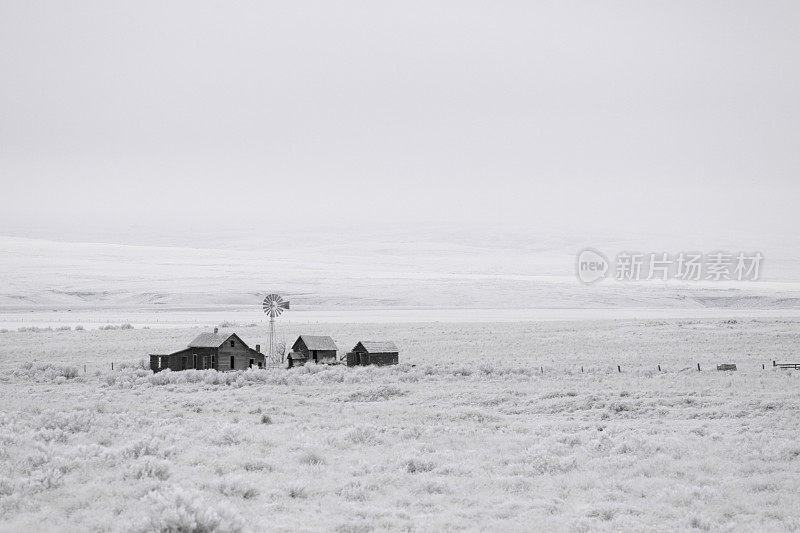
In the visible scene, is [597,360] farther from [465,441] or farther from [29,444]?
[29,444]

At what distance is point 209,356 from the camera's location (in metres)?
34.4

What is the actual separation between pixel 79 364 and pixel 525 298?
236 ft

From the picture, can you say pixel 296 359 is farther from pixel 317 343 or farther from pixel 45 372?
pixel 45 372

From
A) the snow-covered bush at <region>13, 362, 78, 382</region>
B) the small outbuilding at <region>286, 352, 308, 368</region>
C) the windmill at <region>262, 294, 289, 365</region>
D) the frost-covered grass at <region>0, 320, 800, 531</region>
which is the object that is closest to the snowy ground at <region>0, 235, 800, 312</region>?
the windmill at <region>262, 294, 289, 365</region>

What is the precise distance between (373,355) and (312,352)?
11.4 ft

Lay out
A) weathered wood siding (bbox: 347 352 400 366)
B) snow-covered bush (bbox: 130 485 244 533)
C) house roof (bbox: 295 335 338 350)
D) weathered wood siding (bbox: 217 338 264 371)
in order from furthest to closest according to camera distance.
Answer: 1. house roof (bbox: 295 335 338 350)
2. weathered wood siding (bbox: 347 352 400 366)
3. weathered wood siding (bbox: 217 338 264 371)
4. snow-covered bush (bbox: 130 485 244 533)

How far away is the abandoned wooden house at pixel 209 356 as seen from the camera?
3384 centimetres

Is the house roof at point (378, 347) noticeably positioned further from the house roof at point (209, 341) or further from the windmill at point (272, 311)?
the house roof at point (209, 341)

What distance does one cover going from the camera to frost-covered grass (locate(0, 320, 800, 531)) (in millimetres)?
9742

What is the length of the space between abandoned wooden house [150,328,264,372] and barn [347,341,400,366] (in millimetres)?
5161

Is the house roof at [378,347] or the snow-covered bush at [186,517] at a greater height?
the snow-covered bush at [186,517]

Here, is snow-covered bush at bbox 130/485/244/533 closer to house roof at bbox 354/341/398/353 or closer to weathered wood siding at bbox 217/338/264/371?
weathered wood siding at bbox 217/338/264/371

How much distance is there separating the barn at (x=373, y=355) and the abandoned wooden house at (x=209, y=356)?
203 inches

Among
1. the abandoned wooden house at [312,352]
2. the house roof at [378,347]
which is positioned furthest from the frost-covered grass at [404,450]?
the abandoned wooden house at [312,352]
